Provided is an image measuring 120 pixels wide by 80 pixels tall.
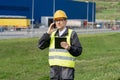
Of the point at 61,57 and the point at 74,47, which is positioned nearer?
the point at 74,47

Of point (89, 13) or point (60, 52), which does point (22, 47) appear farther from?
point (89, 13)

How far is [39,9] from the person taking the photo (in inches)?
4259

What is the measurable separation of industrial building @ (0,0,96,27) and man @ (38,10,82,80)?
76698 millimetres

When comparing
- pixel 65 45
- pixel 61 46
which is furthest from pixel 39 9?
pixel 65 45

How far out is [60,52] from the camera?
799cm

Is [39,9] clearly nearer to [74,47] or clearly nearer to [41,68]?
[41,68]

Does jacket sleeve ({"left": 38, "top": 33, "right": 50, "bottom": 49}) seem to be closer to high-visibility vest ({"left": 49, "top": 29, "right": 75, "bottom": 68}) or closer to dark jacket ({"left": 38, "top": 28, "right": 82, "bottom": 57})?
dark jacket ({"left": 38, "top": 28, "right": 82, "bottom": 57})

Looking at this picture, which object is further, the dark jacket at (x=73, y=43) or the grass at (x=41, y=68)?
the grass at (x=41, y=68)

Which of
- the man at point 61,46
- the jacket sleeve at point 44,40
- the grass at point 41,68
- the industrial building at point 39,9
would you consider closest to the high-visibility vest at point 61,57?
the man at point 61,46

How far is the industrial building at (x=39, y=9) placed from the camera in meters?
98.7

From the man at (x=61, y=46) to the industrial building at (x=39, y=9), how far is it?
252 ft

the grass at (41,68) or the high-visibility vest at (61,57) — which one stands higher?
the high-visibility vest at (61,57)

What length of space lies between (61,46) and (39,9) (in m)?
101

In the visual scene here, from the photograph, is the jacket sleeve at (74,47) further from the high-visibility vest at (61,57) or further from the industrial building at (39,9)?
the industrial building at (39,9)
